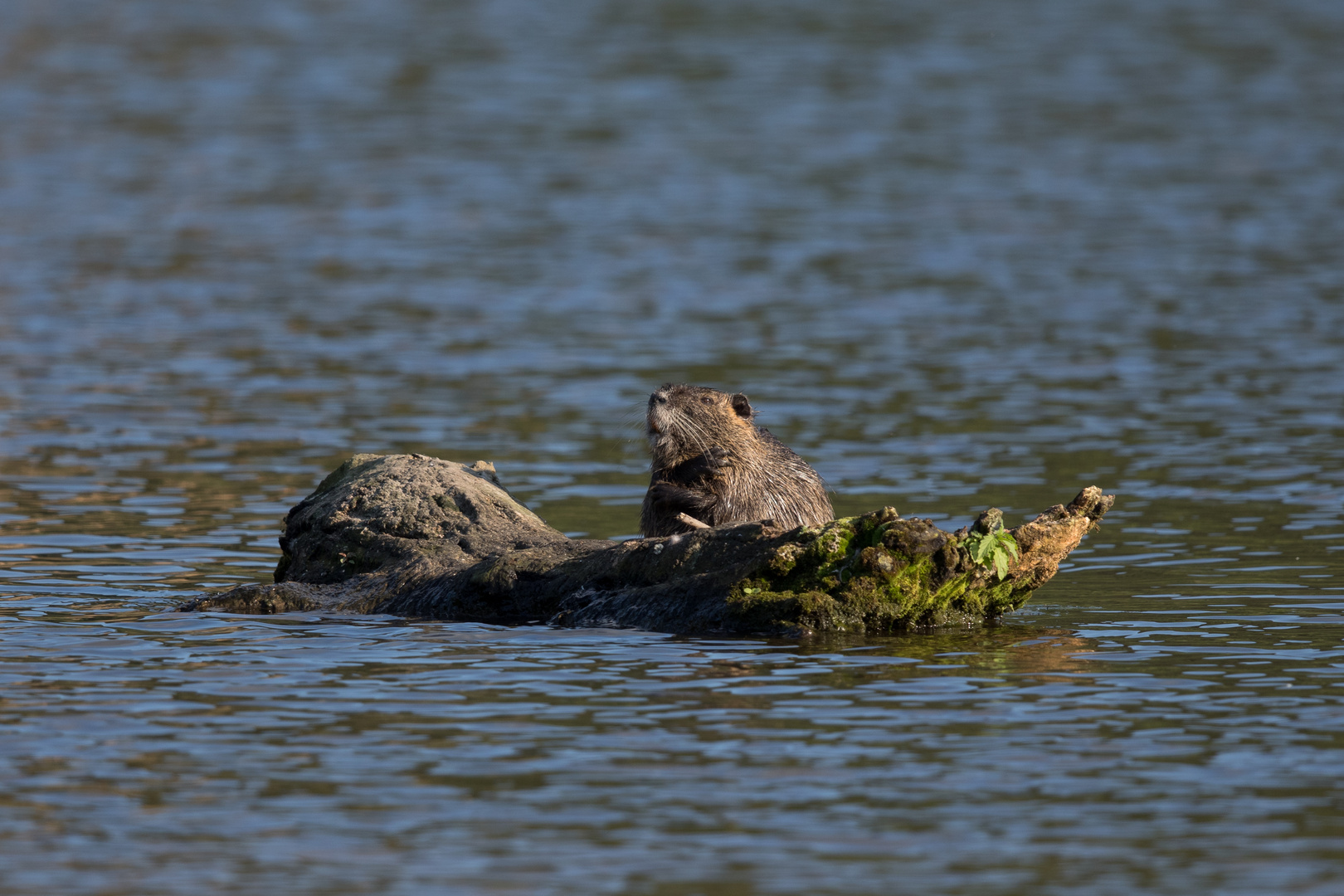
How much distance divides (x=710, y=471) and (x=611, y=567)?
1406 mm

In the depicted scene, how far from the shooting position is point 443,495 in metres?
14.0

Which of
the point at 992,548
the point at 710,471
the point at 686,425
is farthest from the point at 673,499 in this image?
the point at 992,548

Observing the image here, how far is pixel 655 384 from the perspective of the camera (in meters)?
23.0

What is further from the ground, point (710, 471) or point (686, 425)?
point (686, 425)

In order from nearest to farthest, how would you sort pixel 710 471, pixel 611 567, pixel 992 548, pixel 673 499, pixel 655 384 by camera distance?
pixel 992 548
pixel 611 567
pixel 673 499
pixel 710 471
pixel 655 384

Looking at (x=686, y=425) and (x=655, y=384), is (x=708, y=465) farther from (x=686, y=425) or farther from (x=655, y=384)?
(x=655, y=384)

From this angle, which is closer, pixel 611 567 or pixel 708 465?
pixel 611 567

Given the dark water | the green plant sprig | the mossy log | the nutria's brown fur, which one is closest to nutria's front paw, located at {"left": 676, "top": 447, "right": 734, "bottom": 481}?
the nutria's brown fur

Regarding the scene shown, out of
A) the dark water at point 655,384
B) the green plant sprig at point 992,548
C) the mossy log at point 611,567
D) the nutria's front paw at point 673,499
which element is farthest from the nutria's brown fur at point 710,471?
the green plant sprig at point 992,548

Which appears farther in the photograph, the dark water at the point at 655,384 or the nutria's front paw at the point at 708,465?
the nutria's front paw at the point at 708,465

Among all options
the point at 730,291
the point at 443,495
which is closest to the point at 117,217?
the point at 730,291

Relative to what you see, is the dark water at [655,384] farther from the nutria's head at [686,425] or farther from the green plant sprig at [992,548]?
the nutria's head at [686,425]

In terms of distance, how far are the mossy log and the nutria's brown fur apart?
0.70 metres

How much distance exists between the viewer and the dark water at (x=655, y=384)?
8789 mm
